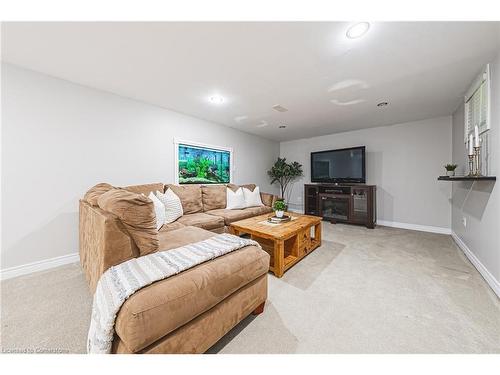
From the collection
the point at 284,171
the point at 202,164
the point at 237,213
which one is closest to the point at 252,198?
the point at 237,213

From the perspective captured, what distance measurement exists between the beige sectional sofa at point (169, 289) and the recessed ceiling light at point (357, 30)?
1.78 m

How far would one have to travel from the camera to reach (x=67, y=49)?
1.67 m

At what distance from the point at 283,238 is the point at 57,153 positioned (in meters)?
2.67

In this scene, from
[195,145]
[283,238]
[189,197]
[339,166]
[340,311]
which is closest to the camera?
[340,311]

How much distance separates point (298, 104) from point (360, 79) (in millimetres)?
896

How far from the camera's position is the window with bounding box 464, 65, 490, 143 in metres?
1.89

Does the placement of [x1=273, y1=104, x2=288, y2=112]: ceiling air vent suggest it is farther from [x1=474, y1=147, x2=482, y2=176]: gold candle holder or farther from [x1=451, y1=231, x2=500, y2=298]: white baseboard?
[x1=451, y1=231, x2=500, y2=298]: white baseboard

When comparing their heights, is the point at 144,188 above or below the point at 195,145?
below

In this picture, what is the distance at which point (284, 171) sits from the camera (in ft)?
16.7

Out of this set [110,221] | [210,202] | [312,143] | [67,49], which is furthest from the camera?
[312,143]

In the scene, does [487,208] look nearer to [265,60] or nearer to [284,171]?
[265,60]

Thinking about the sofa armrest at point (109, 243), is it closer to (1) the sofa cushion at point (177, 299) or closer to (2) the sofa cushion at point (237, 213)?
(1) the sofa cushion at point (177, 299)
